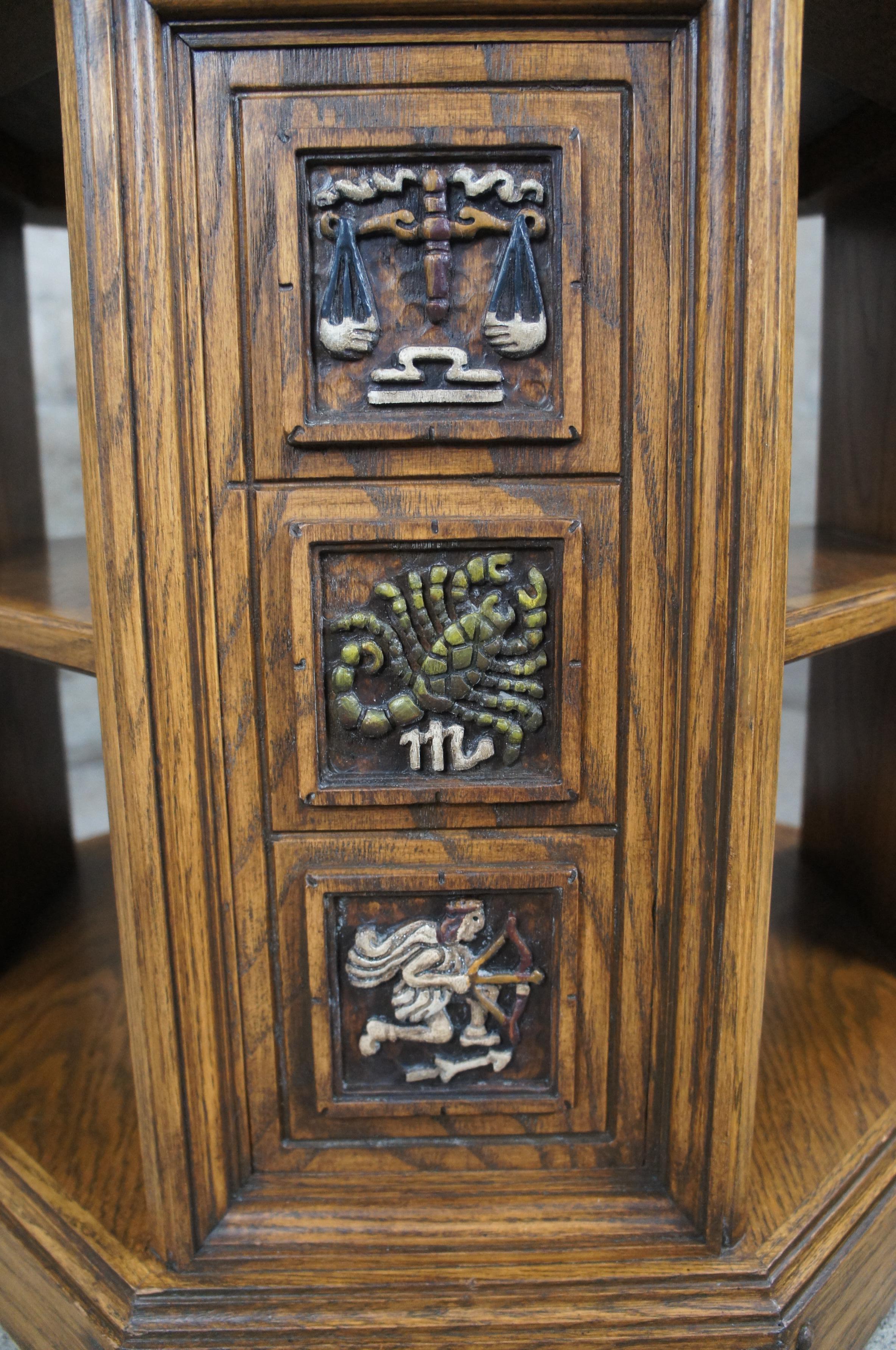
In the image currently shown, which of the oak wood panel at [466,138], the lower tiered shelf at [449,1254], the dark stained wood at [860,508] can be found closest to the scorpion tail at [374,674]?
the oak wood panel at [466,138]

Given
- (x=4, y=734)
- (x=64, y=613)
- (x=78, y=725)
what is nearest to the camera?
(x=64, y=613)

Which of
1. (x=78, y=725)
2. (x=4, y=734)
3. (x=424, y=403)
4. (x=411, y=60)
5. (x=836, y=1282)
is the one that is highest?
(x=411, y=60)

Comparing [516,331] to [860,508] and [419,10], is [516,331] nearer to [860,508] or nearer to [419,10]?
[419,10]

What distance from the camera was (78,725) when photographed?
2.22 meters

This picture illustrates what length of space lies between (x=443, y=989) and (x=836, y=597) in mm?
459

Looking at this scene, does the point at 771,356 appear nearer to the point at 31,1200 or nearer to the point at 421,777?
the point at 421,777

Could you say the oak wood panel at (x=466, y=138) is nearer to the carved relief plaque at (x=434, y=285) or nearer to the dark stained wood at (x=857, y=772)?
the carved relief plaque at (x=434, y=285)

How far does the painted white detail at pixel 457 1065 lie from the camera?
86 centimetres

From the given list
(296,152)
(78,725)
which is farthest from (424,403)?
(78,725)

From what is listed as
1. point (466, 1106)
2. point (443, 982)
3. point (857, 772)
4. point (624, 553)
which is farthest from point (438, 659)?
point (857, 772)

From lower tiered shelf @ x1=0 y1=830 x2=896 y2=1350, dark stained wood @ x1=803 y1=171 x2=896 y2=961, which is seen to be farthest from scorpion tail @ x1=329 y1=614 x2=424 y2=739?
dark stained wood @ x1=803 y1=171 x2=896 y2=961

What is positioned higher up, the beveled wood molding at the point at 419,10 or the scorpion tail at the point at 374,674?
the beveled wood molding at the point at 419,10

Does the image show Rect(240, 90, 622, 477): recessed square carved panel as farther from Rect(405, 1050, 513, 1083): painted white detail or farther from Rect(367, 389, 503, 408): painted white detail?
Rect(405, 1050, 513, 1083): painted white detail

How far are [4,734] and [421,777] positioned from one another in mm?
724
